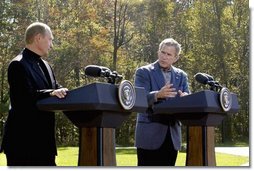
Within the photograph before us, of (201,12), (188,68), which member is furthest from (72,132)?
(201,12)

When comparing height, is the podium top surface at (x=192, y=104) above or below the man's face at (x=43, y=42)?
below

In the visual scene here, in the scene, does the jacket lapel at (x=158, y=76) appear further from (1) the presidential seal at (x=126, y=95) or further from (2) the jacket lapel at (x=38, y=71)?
(2) the jacket lapel at (x=38, y=71)

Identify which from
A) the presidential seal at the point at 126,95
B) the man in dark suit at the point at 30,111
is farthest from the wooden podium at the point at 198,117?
the man in dark suit at the point at 30,111

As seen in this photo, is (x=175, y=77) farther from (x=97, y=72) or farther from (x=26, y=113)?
(x=26, y=113)

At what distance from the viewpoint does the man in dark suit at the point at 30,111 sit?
195cm

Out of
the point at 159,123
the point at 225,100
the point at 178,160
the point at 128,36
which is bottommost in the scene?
the point at 178,160

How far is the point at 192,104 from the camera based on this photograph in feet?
7.15

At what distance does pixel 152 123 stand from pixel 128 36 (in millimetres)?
2114

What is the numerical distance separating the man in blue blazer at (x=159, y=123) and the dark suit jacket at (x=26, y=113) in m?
0.49

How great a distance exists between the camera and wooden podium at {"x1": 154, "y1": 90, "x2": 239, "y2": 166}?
218 cm

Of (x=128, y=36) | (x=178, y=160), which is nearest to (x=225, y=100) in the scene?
(x=178, y=160)

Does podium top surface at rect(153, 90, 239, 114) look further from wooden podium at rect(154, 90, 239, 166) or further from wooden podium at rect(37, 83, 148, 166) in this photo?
wooden podium at rect(37, 83, 148, 166)

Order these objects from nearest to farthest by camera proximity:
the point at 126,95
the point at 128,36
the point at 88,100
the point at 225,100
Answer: the point at 88,100 → the point at 126,95 → the point at 225,100 → the point at 128,36

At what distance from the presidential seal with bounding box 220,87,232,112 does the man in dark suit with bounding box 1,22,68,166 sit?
0.77 m
